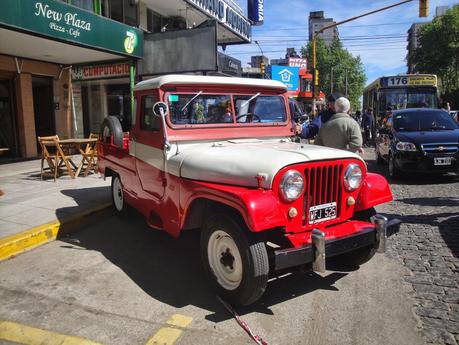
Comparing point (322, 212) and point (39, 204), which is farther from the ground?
point (322, 212)

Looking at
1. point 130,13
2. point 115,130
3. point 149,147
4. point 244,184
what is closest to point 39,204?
point 115,130

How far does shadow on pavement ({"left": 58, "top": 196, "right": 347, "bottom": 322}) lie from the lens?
12.1ft

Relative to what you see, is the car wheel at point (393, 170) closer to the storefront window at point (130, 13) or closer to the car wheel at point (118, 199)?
the car wheel at point (118, 199)

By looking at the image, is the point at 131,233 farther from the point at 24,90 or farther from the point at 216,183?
the point at 24,90

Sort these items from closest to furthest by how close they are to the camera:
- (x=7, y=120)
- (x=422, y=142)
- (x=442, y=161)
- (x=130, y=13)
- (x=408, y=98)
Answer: (x=442, y=161)
(x=422, y=142)
(x=7, y=120)
(x=130, y=13)
(x=408, y=98)

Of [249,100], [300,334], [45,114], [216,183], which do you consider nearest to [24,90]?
[45,114]

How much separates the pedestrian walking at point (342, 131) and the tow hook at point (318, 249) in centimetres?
225

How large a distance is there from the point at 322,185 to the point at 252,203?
82 cm

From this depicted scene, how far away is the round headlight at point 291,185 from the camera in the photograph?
323 centimetres

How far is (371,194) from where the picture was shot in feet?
12.6

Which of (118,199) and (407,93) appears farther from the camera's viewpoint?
(407,93)

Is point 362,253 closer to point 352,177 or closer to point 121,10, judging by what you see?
Result: point 352,177

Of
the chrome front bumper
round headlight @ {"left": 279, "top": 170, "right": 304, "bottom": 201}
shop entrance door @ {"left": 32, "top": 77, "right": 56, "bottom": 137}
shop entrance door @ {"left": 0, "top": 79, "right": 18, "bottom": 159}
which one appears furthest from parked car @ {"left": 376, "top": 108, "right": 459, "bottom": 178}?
shop entrance door @ {"left": 0, "top": 79, "right": 18, "bottom": 159}

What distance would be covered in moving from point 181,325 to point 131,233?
2686 millimetres
